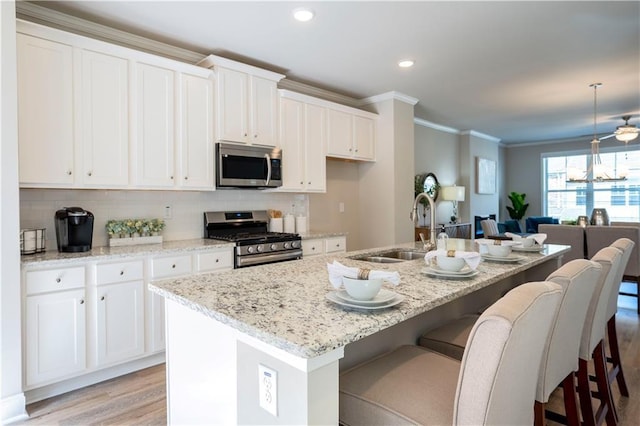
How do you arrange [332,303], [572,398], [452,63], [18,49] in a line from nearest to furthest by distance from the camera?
[332,303], [572,398], [18,49], [452,63]

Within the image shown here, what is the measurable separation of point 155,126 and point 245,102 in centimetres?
89

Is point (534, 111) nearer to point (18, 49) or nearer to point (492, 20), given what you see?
point (492, 20)

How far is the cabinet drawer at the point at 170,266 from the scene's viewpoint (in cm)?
280

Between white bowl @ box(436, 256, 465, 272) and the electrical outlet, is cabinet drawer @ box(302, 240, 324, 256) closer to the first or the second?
white bowl @ box(436, 256, 465, 272)

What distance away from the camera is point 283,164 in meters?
3.96

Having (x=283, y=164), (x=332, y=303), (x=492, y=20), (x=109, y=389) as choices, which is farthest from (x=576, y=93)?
(x=109, y=389)

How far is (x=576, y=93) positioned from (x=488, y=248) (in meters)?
3.92

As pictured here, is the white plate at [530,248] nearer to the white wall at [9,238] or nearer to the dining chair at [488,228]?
the white wall at [9,238]

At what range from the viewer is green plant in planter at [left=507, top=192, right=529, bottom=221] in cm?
877

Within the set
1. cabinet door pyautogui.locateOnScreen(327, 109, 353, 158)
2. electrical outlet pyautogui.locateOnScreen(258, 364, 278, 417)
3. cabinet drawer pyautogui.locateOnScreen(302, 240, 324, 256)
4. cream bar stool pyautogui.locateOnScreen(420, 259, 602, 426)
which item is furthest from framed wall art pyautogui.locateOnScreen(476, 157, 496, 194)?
electrical outlet pyautogui.locateOnScreen(258, 364, 278, 417)

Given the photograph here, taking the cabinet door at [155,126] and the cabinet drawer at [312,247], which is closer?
the cabinet door at [155,126]

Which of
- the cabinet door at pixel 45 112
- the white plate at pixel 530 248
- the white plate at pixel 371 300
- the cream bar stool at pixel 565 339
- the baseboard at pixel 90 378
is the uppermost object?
the cabinet door at pixel 45 112

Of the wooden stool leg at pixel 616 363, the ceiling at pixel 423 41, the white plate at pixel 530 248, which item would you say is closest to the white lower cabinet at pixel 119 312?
the ceiling at pixel 423 41

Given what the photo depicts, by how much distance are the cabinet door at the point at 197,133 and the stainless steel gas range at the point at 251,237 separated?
0.48m
